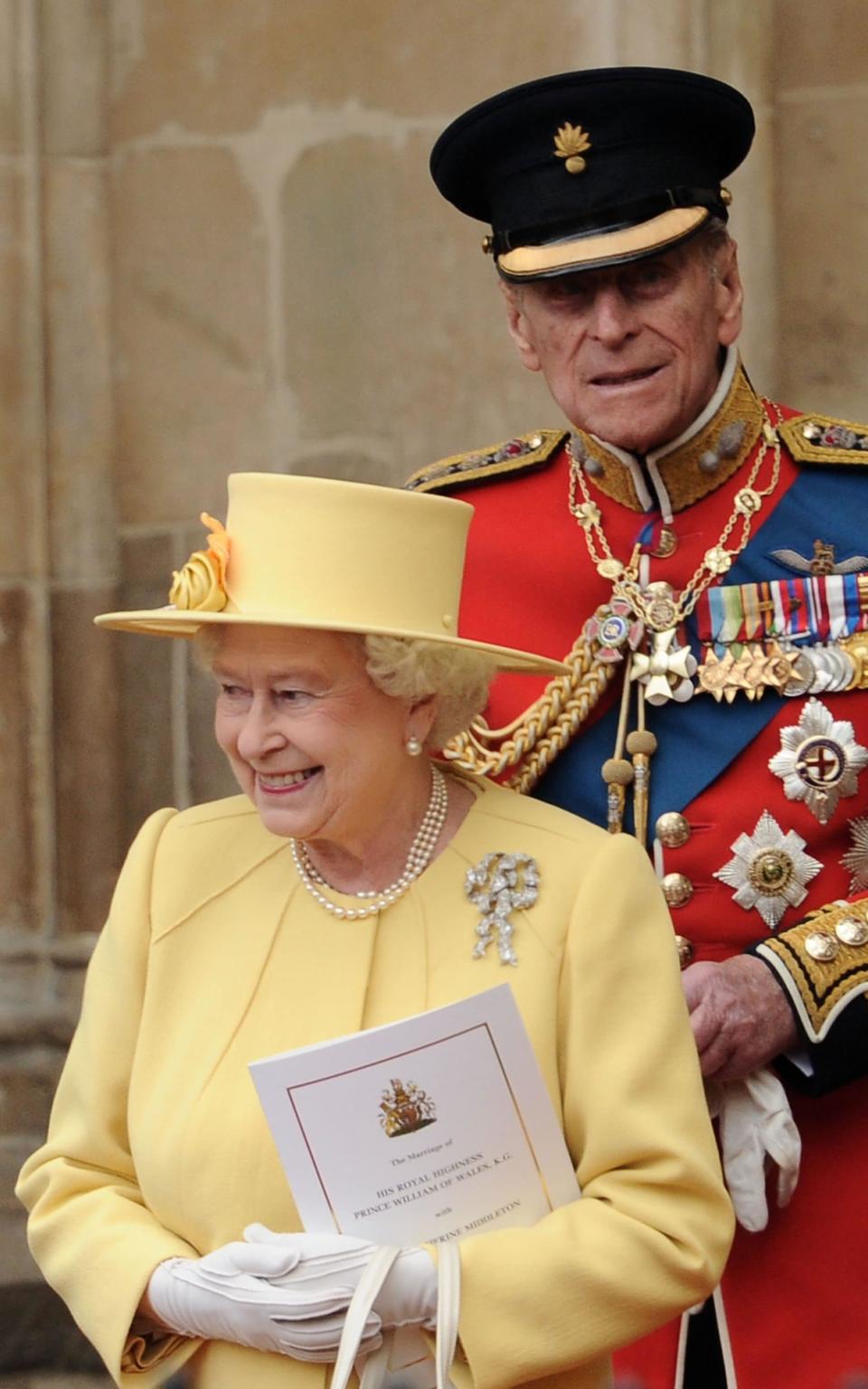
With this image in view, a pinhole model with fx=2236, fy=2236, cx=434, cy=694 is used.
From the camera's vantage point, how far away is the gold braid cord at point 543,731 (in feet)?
8.63

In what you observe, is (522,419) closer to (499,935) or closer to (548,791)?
(548,791)

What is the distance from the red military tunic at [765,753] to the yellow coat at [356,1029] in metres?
0.41

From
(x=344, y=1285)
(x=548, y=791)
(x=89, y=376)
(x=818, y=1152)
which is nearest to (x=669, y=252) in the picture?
(x=548, y=791)

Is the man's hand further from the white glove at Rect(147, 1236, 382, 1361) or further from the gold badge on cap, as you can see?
the gold badge on cap

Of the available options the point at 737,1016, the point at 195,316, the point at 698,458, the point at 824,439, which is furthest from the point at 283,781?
the point at 195,316

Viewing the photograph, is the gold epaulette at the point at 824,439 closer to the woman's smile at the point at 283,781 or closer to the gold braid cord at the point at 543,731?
the gold braid cord at the point at 543,731

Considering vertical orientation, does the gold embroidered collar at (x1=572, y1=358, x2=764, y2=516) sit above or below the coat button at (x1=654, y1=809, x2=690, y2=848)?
above

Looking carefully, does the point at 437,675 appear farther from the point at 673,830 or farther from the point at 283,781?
the point at 673,830

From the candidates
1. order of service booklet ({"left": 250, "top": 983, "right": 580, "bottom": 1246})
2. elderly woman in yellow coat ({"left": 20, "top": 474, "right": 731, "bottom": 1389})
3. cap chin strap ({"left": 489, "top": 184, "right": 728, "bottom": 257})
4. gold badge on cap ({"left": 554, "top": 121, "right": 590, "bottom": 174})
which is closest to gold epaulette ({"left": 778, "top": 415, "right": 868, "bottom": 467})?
cap chin strap ({"left": 489, "top": 184, "right": 728, "bottom": 257})

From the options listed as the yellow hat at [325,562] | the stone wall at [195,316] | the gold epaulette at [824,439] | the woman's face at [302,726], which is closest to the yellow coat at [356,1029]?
the woman's face at [302,726]

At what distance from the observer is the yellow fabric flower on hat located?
2.07 metres

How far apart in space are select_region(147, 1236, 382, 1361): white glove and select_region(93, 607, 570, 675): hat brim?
0.55 meters

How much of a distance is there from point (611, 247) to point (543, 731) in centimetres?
57

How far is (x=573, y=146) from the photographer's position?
254cm
